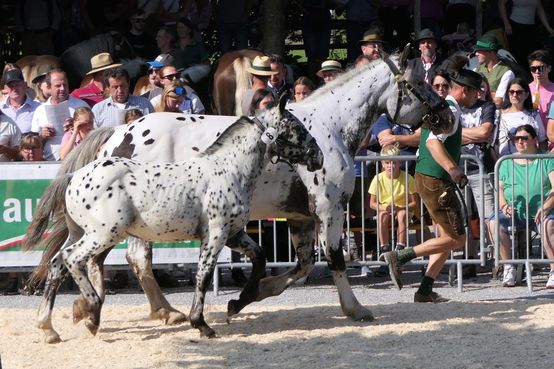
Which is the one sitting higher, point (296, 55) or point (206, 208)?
point (296, 55)

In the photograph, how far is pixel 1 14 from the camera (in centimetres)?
1948

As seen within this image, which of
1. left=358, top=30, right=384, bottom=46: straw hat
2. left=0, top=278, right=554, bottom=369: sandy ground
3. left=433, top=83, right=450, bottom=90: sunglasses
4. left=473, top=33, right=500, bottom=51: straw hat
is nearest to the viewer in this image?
left=0, top=278, right=554, bottom=369: sandy ground

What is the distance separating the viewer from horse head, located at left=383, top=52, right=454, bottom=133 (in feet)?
35.1

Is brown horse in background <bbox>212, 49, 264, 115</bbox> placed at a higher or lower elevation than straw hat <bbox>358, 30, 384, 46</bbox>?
lower

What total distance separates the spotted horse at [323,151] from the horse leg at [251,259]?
1cm

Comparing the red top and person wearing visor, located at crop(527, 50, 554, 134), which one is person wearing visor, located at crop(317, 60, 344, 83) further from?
the red top

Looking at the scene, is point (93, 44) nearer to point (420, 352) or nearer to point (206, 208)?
point (206, 208)

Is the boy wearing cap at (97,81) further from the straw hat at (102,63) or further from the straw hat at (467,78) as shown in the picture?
the straw hat at (467,78)

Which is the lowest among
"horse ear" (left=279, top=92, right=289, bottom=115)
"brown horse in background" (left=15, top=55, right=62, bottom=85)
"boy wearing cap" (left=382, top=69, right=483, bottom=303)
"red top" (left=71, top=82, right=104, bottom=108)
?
"boy wearing cap" (left=382, top=69, right=483, bottom=303)

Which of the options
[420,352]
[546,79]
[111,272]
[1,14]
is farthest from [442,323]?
[1,14]

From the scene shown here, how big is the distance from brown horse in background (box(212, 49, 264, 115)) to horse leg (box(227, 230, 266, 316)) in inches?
188

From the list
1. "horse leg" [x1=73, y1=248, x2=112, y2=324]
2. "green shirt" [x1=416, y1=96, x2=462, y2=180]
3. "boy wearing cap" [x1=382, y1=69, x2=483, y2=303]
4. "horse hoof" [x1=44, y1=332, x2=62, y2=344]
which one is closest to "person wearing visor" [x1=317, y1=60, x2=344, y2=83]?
"boy wearing cap" [x1=382, y1=69, x2=483, y2=303]

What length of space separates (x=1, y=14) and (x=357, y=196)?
8207 millimetres

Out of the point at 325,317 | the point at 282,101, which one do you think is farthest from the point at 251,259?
the point at 282,101
